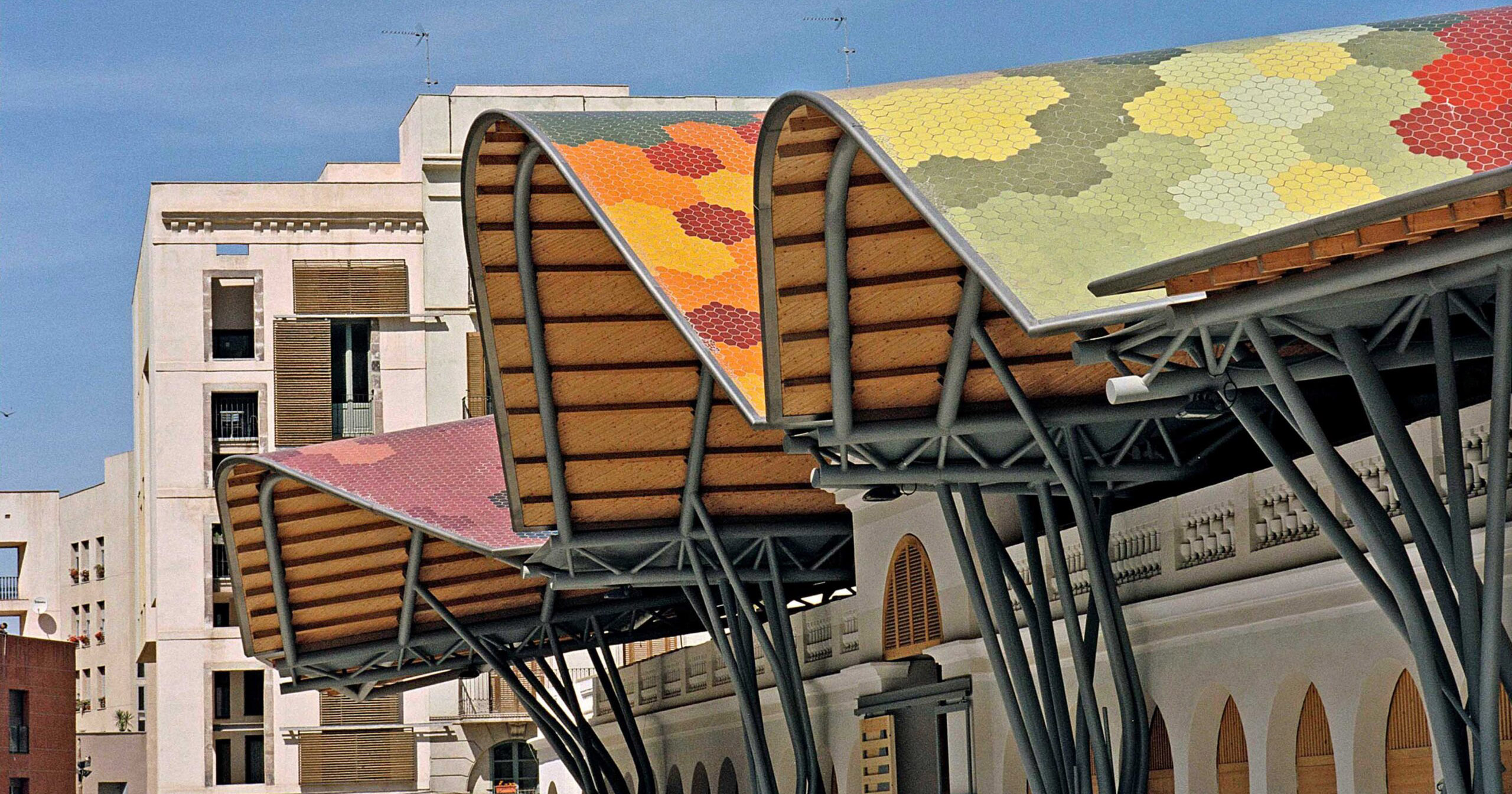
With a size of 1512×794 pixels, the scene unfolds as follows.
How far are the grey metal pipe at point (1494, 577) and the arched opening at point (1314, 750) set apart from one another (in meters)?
6.50

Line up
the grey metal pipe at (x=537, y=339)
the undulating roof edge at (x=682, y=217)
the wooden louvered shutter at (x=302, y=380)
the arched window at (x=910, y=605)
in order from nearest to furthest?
the undulating roof edge at (x=682, y=217), the grey metal pipe at (x=537, y=339), the arched window at (x=910, y=605), the wooden louvered shutter at (x=302, y=380)

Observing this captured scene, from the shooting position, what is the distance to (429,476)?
142ft

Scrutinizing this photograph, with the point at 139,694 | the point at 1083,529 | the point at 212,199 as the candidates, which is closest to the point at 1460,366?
the point at 1083,529

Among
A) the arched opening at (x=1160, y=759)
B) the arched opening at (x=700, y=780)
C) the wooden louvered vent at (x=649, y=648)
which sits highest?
the wooden louvered vent at (x=649, y=648)

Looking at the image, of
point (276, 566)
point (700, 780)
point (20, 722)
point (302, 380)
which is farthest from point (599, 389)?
point (20, 722)

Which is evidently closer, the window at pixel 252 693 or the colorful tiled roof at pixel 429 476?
the colorful tiled roof at pixel 429 476

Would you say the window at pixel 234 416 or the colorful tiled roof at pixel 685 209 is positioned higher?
the window at pixel 234 416

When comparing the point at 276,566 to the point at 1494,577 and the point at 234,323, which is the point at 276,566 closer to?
the point at 234,323

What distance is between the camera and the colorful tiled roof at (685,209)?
28109 mm

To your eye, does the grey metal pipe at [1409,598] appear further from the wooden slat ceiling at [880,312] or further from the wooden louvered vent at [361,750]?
the wooden louvered vent at [361,750]

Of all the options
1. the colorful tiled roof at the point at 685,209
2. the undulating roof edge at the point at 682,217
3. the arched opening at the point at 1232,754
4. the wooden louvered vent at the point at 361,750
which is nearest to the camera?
the arched opening at the point at 1232,754

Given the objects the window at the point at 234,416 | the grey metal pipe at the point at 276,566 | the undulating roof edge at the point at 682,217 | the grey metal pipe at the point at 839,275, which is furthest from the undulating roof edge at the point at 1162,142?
the window at the point at 234,416

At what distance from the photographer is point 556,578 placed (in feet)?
121

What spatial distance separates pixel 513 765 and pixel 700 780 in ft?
76.6
